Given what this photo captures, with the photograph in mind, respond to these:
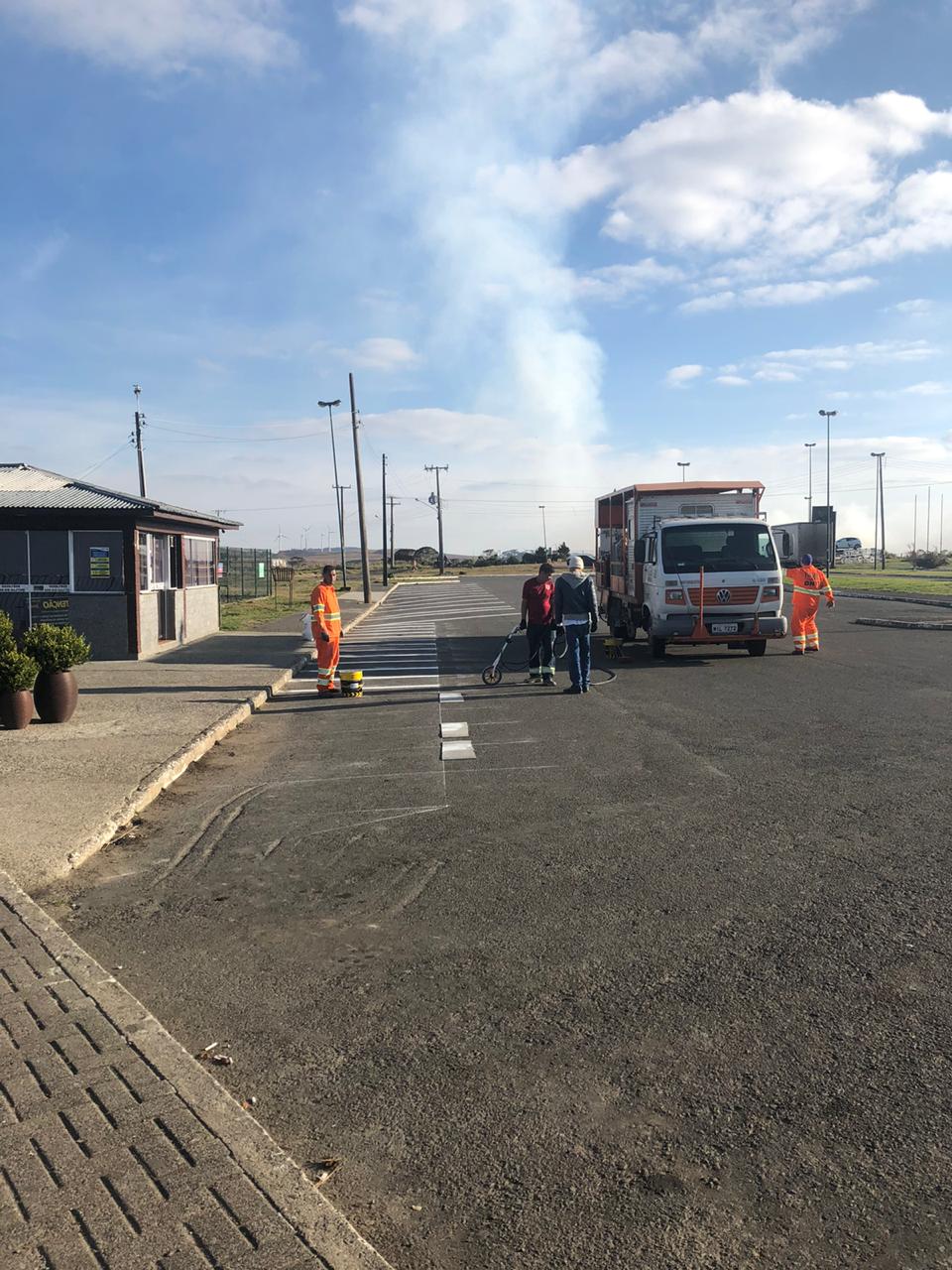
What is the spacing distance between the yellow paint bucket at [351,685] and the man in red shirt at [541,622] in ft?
7.61

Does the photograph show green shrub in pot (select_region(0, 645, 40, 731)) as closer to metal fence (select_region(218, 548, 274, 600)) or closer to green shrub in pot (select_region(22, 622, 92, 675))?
green shrub in pot (select_region(22, 622, 92, 675))

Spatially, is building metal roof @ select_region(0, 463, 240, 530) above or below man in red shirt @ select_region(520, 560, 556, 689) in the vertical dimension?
above

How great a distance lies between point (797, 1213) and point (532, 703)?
1010 cm

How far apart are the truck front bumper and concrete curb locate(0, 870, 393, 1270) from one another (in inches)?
532

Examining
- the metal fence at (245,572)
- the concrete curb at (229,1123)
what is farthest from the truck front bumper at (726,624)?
the metal fence at (245,572)

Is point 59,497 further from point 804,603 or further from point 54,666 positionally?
point 804,603

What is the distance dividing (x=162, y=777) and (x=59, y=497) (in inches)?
439

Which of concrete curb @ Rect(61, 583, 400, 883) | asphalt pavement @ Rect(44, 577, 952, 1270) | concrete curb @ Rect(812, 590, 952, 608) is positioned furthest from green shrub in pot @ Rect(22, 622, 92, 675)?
concrete curb @ Rect(812, 590, 952, 608)

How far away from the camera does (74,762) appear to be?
30.4 ft

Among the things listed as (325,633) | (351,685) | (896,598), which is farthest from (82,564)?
(896,598)

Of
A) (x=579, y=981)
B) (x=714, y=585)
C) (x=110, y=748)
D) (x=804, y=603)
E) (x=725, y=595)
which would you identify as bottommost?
(x=579, y=981)

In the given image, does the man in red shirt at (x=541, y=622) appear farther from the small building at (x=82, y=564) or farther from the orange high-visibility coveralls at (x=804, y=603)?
the small building at (x=82, y=564)

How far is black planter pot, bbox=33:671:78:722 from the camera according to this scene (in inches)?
451

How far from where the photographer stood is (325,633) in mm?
14539
